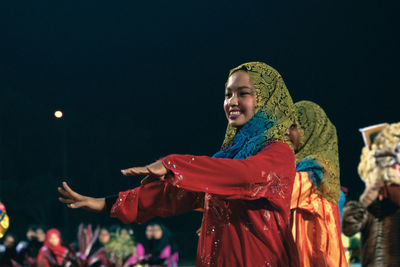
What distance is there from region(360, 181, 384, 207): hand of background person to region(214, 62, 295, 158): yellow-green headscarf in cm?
190

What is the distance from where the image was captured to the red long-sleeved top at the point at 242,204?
5.66ft

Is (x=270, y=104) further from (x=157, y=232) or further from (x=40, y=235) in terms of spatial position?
(x=40, y=235)

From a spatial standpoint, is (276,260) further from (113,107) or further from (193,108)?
(193,108)

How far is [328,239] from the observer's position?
3072 millimetres

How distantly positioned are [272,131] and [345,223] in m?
2.02

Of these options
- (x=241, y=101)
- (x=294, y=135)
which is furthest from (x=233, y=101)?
(x=294, y=135)

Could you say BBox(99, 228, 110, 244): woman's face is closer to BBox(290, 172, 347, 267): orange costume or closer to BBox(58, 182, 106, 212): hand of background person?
BBox(290, 172, 347, 267): orange costume

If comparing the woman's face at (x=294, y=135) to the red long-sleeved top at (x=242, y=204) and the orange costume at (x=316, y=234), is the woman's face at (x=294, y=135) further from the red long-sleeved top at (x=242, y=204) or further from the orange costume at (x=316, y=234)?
the red long-sleeved top at (x=242, y=204)

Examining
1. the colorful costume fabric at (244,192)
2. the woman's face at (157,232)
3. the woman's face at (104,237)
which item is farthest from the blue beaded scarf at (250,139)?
the woman's face at (104,237)

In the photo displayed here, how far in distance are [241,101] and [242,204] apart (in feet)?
1.33

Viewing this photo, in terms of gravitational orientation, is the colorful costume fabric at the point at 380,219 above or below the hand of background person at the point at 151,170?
below

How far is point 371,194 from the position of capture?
388cm

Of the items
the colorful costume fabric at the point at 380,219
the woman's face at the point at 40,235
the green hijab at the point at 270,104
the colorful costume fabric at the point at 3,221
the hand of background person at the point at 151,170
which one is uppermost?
the green hijab at the point at 270,104

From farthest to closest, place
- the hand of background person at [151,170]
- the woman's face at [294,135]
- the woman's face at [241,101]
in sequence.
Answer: the woman's face at [294,135]
the woman's face at [241,101]
the hand of background person at [151,170]
